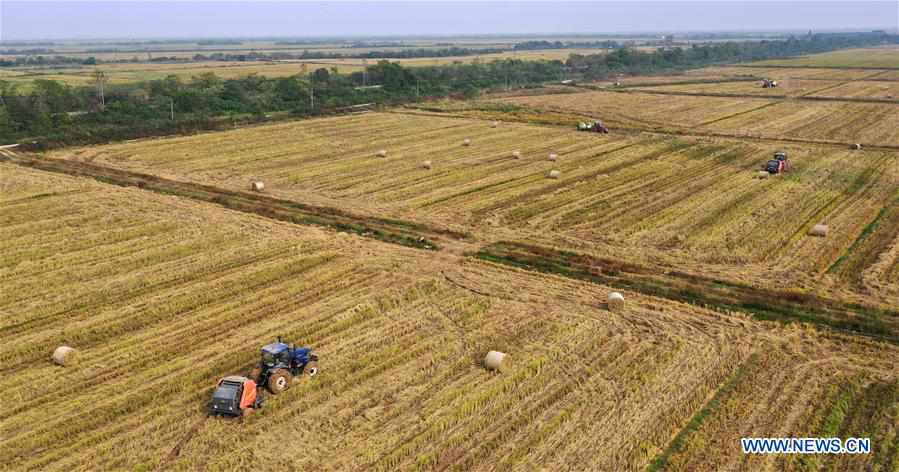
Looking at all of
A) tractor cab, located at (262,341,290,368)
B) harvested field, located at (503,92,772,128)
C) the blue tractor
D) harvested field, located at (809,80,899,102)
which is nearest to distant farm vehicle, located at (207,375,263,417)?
the blue tractor

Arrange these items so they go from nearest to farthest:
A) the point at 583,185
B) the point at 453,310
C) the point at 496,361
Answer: the point at 496,361 < the point at 453,310 < the point at 583,185

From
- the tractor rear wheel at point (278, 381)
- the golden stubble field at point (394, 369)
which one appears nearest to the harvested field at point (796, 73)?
the golden stubble field at point (394, 369)

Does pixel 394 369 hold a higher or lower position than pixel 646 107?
lower

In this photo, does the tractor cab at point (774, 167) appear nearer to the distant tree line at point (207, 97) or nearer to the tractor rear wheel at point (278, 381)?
the tractor rear wheel at point (278, 381)

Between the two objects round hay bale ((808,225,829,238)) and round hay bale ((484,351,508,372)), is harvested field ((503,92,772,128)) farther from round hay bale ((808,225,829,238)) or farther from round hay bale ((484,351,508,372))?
round hay bale ((484,351,508,372))

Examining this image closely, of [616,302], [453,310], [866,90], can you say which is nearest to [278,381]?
[453,310]

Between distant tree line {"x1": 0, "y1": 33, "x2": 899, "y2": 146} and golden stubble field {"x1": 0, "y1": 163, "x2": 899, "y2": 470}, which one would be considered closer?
golden stubble field {"x1": 0, "y1": 163, "x2": 899, "y2": 470}

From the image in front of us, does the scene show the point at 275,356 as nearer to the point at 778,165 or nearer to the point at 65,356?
the point at 65,356
